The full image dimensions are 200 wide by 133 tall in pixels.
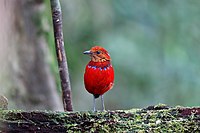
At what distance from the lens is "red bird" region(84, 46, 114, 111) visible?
2789mm

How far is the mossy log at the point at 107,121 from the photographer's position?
2.22 meters

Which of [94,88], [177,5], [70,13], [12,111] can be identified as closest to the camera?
[12,111]

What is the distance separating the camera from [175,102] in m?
6.77

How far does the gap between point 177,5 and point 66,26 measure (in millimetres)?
1589

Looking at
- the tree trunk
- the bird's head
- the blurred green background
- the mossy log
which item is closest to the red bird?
the bird's head

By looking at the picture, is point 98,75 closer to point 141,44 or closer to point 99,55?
point 99,55

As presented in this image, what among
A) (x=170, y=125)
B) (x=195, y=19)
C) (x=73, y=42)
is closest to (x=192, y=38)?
(x=195, y=19)

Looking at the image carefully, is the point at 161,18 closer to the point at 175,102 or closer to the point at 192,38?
the point at 192,38

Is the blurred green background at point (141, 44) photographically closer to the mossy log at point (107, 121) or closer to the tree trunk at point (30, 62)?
the tree trunk at point (30, 62)

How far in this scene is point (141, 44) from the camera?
7039mm

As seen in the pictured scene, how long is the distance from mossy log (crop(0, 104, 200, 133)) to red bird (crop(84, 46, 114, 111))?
48cm

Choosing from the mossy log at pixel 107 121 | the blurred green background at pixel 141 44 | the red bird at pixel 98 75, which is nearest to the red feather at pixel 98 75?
the red bird at pixel 98 75

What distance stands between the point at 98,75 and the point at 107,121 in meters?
0.58

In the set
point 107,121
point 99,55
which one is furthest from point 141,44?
point 107,121
